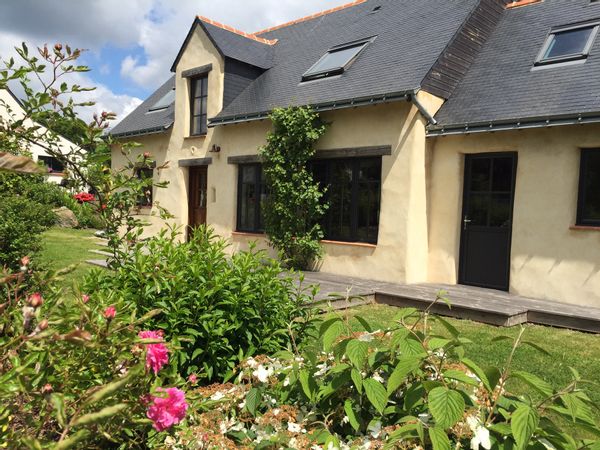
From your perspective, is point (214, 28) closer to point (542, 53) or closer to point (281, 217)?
point (281, 217)

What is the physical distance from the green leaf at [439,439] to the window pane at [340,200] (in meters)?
8.11

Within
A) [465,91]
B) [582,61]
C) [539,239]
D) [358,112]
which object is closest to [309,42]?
[358,112]

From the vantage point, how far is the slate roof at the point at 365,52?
905 cm

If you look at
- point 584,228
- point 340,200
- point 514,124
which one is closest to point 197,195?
point 340,200

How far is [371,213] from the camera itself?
933 centimetres

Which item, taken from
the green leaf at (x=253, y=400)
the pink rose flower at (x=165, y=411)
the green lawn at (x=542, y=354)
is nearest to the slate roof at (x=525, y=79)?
the green lawn at (x=542, y=354)

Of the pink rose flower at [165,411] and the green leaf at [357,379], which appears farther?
the green leaf at [357,379]

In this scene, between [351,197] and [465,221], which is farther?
[351,197]

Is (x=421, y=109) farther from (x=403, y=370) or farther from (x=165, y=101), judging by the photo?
(x=165, y=101)

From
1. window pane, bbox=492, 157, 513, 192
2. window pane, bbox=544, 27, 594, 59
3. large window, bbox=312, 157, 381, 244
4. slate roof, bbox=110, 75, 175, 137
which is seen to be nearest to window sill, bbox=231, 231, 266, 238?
large window, bbox=312, 157, 381, 244

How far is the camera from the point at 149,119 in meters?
15.5

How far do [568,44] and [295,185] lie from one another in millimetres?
5674

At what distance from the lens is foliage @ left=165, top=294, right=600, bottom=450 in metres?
1.58

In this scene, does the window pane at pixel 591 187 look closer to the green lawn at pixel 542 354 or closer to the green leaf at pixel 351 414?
the green lawn at pixel 542 354
